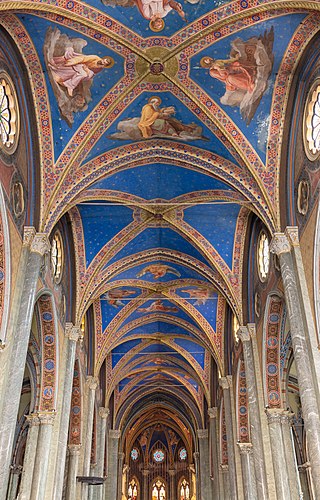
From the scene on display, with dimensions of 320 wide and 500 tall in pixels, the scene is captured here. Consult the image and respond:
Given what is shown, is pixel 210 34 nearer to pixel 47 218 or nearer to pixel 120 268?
pixel 47 218

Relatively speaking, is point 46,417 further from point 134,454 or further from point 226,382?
point 134,454

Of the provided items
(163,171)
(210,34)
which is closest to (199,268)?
(163,171)

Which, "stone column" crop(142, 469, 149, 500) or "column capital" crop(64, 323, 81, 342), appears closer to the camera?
"column capital" crop(64, 323, 81, 342)

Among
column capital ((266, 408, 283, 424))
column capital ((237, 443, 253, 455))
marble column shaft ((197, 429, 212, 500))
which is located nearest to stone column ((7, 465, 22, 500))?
marble column shaft ((197, 429, 212, 500))

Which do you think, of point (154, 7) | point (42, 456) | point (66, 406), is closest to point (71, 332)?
point (66, 406)

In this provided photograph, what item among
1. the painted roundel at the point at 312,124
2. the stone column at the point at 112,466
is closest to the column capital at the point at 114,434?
the stone column at the point at 112,466

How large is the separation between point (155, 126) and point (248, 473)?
42.5 feet

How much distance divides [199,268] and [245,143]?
6943 mm

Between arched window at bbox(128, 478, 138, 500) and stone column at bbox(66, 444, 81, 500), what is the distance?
25206 millimetres

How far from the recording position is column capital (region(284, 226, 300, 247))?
515 inches

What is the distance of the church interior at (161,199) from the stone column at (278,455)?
49 mm

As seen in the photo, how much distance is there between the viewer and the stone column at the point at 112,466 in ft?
101

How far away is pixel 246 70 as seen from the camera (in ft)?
44.0

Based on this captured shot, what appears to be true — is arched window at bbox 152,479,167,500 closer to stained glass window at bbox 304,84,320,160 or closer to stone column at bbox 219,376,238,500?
stone column at bbox 219,376,238,500
